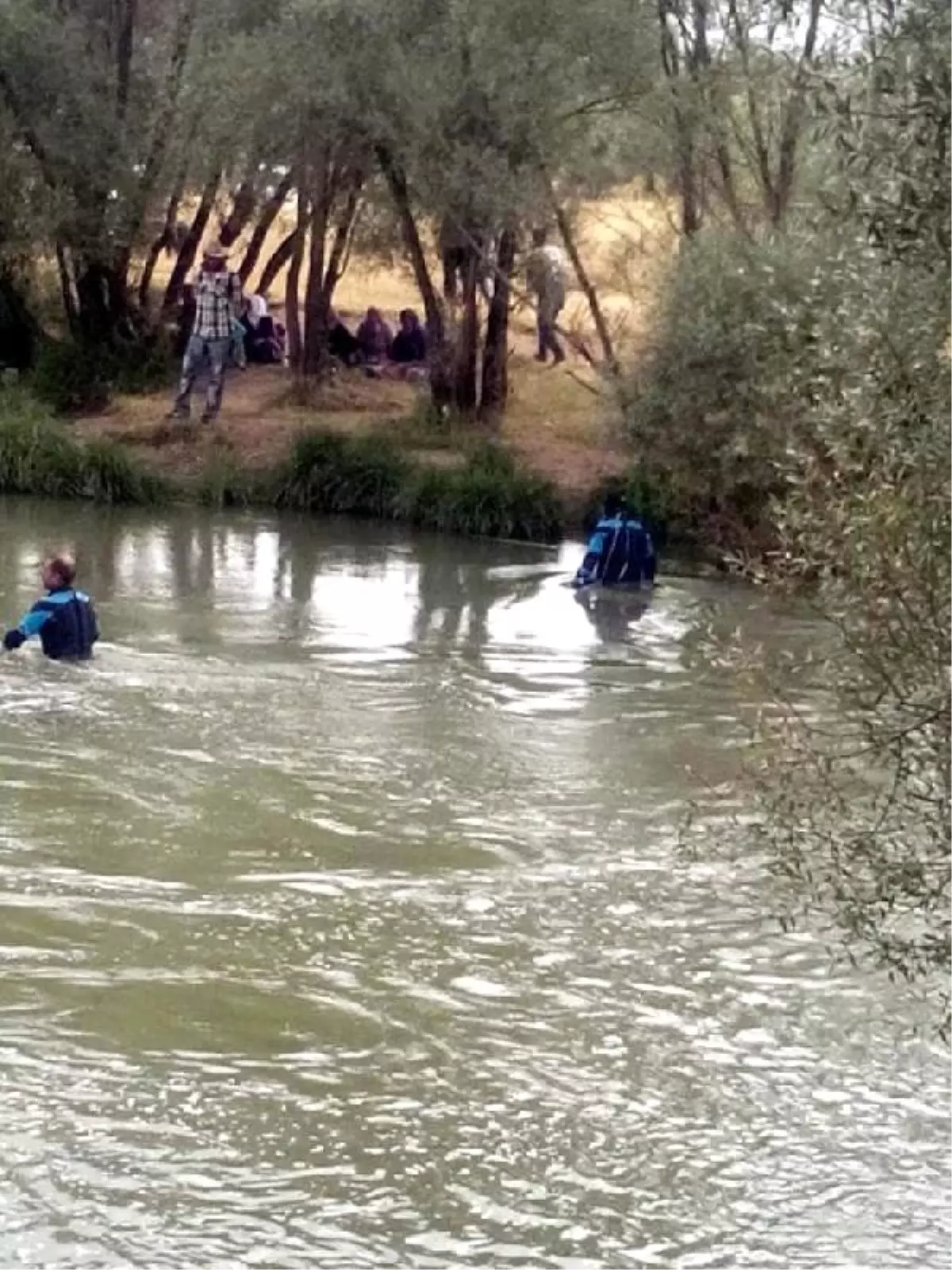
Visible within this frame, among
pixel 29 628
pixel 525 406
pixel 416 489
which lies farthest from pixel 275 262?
pixel 29 628

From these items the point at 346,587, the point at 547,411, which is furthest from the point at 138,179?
the point at 346,587

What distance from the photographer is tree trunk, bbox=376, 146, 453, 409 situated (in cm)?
2494

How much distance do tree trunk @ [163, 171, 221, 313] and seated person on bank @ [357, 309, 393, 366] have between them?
8.99 feet

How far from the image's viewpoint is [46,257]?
2997 cm

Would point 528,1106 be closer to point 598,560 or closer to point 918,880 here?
point 918,880

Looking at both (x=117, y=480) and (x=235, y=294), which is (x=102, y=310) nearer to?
(x=235, y=294)

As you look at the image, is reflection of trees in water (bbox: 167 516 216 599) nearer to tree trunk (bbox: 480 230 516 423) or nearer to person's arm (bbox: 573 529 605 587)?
person's arm (bbox: 573 529 605 587)

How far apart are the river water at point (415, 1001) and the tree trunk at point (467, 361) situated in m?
11.7

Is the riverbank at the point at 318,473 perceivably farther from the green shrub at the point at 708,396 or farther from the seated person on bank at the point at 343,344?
the seated person on bank at the point at 343,344

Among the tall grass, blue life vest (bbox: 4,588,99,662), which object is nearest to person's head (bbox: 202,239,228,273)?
the tall grass

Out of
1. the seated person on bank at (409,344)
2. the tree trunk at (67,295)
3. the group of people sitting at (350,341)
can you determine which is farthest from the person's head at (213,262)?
the seated person on bank at (409,344)

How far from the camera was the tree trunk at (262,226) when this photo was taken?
28.8 metres

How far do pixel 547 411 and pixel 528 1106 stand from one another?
804 inches

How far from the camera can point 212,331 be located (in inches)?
A: 1029
